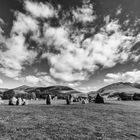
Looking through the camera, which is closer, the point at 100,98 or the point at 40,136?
the point at 40,136

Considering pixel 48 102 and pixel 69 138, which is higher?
pixel 48 102

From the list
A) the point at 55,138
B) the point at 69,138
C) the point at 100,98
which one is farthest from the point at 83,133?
the point at 100,98

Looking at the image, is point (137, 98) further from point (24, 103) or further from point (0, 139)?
point (0, 139)

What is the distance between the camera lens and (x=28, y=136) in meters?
8.73

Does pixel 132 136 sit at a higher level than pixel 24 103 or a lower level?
lower

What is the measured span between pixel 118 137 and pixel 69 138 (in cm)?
413

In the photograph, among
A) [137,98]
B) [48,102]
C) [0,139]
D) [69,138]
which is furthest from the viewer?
[137,98]

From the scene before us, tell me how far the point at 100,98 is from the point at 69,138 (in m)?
40.7

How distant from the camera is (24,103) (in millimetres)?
35531

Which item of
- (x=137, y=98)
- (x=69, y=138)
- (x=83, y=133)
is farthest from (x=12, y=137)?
(x=137, y=98)

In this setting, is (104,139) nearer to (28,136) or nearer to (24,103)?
(28,136)

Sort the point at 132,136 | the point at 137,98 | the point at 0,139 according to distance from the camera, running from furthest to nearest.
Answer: the point at 137,98 → the point at 132,136 → the point at 0,139

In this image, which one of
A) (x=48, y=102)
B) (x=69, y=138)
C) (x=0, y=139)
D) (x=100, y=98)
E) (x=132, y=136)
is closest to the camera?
(x=0, y=139)

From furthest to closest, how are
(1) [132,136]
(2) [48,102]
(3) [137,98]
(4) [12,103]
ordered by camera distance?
(3) [137,98]
(2) [48,102]
(4) [12,103]
(1) [132,136]
